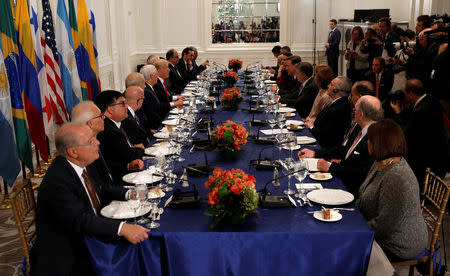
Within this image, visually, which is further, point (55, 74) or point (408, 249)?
point (55, 74)

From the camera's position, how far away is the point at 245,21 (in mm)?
13555

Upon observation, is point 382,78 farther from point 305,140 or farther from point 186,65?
point 186,65

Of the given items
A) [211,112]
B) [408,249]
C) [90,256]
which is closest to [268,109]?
[211,112]

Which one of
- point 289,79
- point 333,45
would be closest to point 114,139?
point 289,79

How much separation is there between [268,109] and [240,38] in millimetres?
8159

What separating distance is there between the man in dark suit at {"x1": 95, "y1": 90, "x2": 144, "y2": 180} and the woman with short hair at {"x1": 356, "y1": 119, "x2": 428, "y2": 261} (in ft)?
6.63

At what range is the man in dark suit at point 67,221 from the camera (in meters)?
2.48

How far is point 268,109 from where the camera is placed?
229 inches

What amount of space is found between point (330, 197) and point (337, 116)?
2121 millimetres

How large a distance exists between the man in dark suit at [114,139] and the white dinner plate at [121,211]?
1028mm

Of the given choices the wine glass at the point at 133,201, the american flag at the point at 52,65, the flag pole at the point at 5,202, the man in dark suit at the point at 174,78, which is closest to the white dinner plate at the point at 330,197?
the wine glass at the point at 133,201

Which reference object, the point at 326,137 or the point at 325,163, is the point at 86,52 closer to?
the point at 326,137

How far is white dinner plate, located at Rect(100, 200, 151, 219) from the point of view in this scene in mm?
2670

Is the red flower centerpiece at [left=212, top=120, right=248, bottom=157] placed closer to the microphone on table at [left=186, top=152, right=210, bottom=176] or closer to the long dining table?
the microphone on table at [left=186, top=152, right=210, bottom=176]
